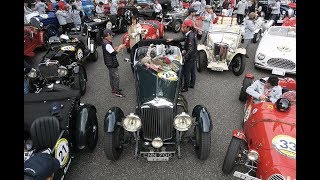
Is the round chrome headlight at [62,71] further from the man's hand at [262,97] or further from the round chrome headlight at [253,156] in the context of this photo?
the round chrome headlight at [253,156]

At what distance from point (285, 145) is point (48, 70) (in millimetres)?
5368

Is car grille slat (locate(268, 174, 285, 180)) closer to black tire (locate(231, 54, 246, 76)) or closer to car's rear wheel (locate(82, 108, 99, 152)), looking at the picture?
car's rear wheel (locate(82, 108, 99, 152))

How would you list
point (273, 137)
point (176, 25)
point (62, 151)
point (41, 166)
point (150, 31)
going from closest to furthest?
1. point (41, 166)
2. point (62, 151)
3. point (273, 137)
4. point (150, 31)
5. point (176, 25)

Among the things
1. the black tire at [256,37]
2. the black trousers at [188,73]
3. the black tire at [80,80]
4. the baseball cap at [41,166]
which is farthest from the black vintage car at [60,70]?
the black tire at [256,37]

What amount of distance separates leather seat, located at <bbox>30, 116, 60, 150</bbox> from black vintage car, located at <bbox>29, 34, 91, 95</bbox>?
2262mm

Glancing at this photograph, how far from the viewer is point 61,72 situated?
6.45 metres

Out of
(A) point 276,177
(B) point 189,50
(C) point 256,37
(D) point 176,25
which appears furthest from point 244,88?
(D) point 176,25

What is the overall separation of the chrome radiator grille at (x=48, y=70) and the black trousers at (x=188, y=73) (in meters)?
3.21

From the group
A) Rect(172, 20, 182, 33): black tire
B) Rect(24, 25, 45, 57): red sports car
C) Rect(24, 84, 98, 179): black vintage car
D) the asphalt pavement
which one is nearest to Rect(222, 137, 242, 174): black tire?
the asphalt pavement

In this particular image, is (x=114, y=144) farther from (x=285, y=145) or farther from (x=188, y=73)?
(x=188, y=73)

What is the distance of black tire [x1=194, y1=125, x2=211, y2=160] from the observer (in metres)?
4.41

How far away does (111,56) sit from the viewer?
6453mm

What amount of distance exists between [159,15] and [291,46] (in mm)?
6797
